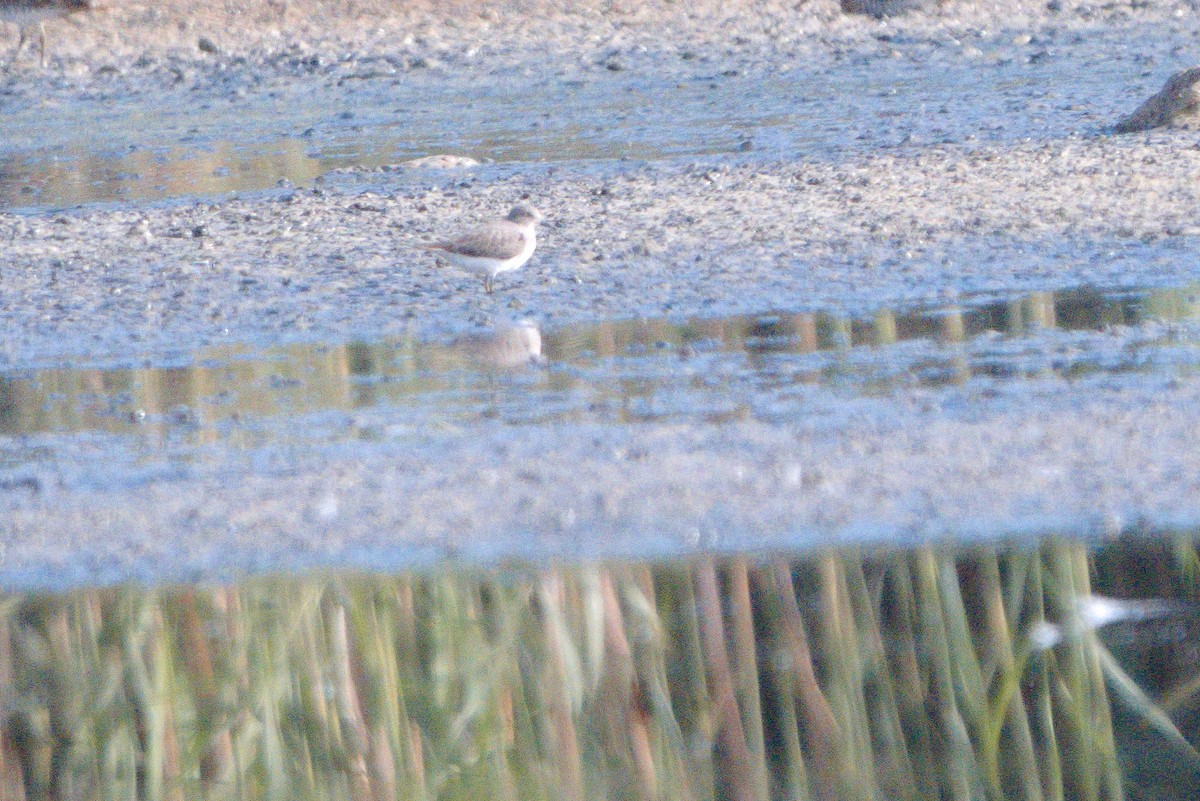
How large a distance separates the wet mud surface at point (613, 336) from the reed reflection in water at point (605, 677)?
0.15 meters

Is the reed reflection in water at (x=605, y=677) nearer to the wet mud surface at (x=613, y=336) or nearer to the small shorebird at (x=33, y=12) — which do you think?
the wet mud surface at (x=613, y=336)

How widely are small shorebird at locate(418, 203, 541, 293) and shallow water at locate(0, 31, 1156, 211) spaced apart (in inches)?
169

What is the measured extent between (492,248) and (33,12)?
42.6 feet

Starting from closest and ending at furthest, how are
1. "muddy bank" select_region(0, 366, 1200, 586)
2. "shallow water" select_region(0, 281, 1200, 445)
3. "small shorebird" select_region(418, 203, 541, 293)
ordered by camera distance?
"muddy bank" select_region(0, 366, 1200, 586) < "shallow water" select_region(0, 281, 1200, 445) < "small shorebird" select_region(418, 203, 541, 293)

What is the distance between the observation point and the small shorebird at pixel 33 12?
20.0 meters

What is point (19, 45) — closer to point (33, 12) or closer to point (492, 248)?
point (33, 12)

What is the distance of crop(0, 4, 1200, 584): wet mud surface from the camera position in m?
5.66

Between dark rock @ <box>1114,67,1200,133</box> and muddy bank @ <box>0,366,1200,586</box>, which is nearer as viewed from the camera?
muddy bank @ <box>0,366,1200,586</box>

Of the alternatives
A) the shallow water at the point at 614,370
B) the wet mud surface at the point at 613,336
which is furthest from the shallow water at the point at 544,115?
the shallow water at the point at 614,370

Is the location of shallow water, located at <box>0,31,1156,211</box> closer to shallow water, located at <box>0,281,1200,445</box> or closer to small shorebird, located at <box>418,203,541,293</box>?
small shorebird, located at <box>418,203,541,293</box>

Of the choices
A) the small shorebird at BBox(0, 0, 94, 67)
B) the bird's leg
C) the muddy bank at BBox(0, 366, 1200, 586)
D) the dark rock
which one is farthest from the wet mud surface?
the bird's leg

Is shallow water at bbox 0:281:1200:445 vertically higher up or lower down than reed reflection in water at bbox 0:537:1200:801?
higher up

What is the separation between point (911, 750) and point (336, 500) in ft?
6.20

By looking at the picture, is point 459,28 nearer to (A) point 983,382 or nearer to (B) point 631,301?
(B) point 631,301
